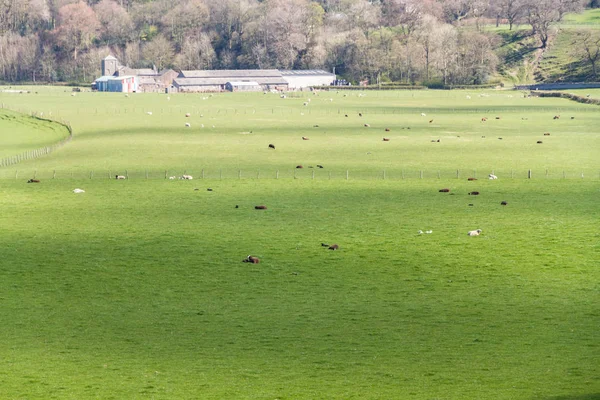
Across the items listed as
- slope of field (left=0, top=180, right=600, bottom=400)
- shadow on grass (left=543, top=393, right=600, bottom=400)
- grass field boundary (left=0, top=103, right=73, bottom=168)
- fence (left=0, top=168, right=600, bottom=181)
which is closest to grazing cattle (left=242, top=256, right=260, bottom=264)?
slope of field (left=0, top=180, right=600, bottom=400)

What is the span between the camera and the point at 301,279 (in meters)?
36.9

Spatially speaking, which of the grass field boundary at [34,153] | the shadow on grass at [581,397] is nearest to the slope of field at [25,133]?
the grass field boundary at [34,153]

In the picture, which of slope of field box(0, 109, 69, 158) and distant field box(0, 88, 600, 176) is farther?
slope of field box(0, 109, 69, 158)

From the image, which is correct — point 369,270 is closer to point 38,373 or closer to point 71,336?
point 71,336

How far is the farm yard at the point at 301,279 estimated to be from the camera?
2628 centimetres

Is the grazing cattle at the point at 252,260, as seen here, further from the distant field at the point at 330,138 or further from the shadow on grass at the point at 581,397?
the distant field at the point at 330,138

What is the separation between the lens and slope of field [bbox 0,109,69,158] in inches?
3831

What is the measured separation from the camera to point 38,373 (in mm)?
26422

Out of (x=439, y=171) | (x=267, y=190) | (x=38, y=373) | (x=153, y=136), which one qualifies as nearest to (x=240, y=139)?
(x=153, y=136)

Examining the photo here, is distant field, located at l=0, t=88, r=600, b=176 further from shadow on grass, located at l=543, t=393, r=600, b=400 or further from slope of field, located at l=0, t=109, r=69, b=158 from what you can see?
shadow on grass, located at l=543, t=393, r=600, b=400

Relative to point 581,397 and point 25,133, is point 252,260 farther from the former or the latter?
point 25,133

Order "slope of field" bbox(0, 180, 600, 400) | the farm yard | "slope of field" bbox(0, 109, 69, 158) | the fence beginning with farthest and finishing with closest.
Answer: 1. "slope of field" bbox(0, 109, 69, 158)
2. the fence
3. the farm yard
4. "slope of field" bbox(0, 180, 600, 400)

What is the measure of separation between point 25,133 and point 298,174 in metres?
53.8

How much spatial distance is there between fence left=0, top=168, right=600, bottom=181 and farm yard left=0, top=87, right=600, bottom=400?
28 centimetres
